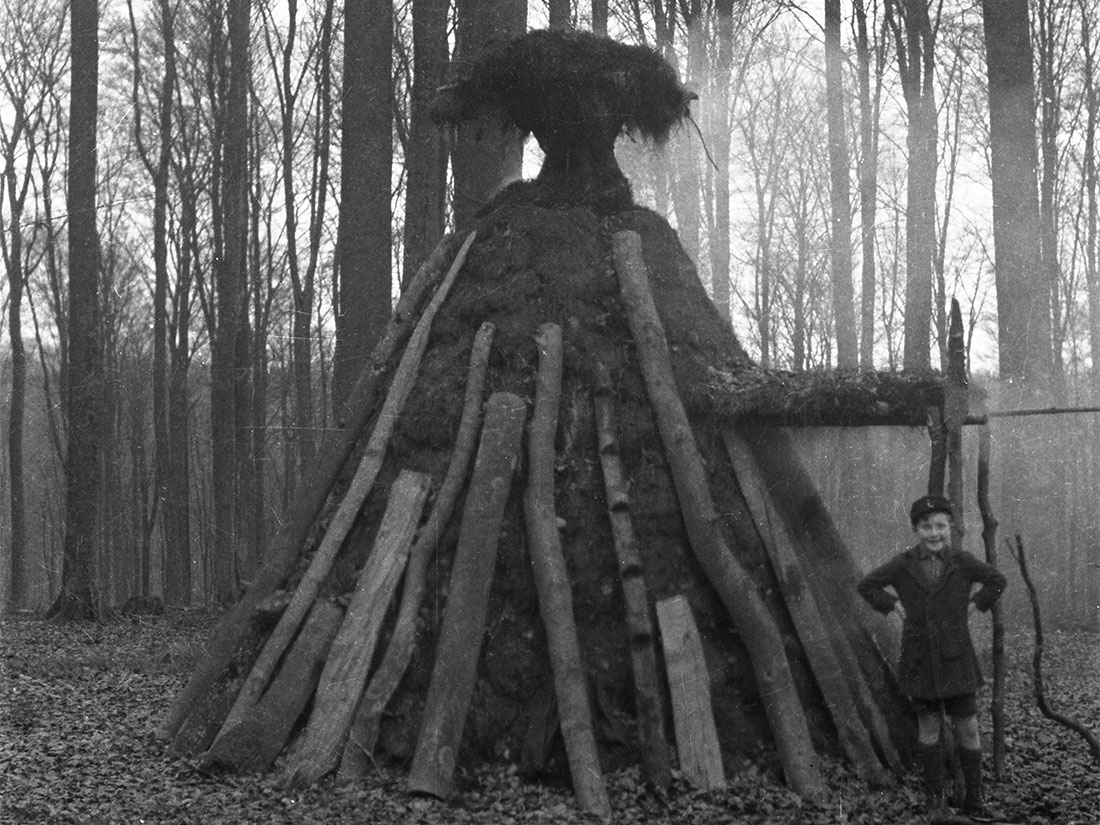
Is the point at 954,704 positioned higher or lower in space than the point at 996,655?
lower

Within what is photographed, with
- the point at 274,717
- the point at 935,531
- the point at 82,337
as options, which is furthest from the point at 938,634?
the point at 82,337

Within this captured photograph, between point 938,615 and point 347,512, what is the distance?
3584 millimetres

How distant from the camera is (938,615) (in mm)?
6262

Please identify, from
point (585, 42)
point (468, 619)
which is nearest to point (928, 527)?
point (468, 619)

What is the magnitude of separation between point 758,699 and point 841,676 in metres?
0.52

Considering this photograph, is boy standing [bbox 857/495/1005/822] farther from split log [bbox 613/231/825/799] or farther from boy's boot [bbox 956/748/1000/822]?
split log [bbox 613/231/825/799]

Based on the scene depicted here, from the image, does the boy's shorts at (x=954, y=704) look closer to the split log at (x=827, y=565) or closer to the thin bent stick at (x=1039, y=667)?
the thin bent stick at (x=1039, y=667)

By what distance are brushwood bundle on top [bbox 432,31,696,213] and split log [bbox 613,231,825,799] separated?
1.30 m

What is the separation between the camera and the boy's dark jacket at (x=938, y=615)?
20.4 feet

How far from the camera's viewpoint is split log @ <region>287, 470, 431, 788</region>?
6.42 meters

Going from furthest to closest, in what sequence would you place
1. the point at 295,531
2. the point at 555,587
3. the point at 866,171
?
the point at 866,171 < the point at 295,531 < the point at 555,587

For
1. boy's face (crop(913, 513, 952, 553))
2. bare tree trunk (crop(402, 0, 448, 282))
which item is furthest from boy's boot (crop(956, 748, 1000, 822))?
bare tree trunk (crop(402, 0, 448, 282))

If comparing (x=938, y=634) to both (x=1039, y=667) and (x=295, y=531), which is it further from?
(x=295, y=531)

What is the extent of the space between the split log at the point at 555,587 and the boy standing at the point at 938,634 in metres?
1.73
